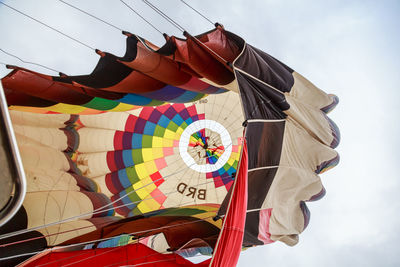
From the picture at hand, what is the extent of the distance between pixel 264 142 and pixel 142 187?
1714 millimetres

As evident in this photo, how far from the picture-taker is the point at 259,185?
2.69 meters

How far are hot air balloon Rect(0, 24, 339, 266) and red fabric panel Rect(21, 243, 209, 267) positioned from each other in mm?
16

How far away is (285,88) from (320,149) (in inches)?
31.2

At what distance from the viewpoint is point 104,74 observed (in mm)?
2623

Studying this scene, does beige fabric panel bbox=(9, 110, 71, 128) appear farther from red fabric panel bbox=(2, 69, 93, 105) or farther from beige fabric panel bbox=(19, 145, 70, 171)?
red fabric panel bbox=(2, 69, 93, 105)

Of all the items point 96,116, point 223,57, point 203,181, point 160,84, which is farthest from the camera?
point 203,181

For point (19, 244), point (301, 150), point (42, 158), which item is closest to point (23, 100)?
point (42, 158)

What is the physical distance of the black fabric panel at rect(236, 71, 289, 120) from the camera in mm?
2426

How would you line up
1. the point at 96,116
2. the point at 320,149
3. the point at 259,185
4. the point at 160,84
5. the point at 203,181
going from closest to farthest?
the point at 259,185 → the point at 320,149 → the point at 160,84 → the point at 96,116 → the point at 203,181

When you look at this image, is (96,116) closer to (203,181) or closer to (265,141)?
(203,181)

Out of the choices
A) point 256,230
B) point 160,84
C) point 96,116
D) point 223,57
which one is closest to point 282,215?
point 256,230

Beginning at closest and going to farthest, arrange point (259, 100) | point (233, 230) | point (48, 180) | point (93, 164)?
point (233, 230) < point (259, 100) < point (48, 180) < point (93, 164)

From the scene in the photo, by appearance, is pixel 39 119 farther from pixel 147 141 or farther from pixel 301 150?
pixel 301 150

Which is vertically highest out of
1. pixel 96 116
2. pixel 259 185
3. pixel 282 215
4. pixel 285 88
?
pixel 96 116
